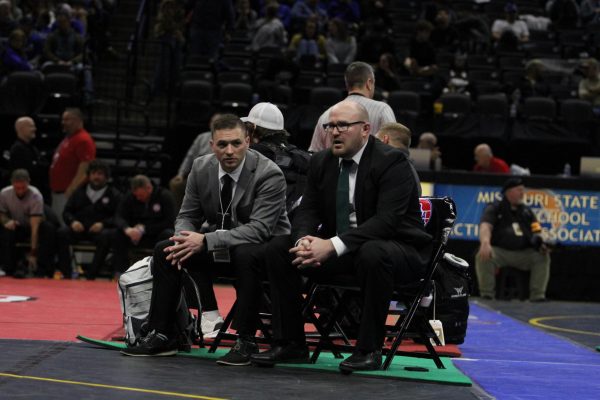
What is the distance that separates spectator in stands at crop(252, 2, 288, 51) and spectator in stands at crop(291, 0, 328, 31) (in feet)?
3.30

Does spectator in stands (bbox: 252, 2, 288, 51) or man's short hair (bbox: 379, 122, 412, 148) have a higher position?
spectator in stands (bbox: 252, 2, 288, 51)

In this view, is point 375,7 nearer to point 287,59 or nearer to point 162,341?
point 287,59

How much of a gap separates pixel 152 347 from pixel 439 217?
1824 mm

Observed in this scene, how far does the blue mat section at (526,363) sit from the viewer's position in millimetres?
6957

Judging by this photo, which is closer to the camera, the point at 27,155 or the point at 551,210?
the point at 551,210

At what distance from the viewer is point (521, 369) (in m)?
7.93

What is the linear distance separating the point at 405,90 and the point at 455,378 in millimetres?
12030

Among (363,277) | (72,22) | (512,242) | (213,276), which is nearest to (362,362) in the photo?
(363,277)

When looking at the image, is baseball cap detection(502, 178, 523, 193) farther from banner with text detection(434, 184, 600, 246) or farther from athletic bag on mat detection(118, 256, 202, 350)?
athletic bag on mat detection(118, 256, 202, 350)

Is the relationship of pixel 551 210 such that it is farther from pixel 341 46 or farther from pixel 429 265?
pixel 429 265

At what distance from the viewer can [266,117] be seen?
8.47 m

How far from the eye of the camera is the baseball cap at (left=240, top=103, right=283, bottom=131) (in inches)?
333

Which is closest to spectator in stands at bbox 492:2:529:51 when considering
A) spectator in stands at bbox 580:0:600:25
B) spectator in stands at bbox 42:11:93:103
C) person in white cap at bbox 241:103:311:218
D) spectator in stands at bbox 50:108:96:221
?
spectator in stands at bbox 580:0:600:25

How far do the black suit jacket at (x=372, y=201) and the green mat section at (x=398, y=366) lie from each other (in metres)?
0.67
